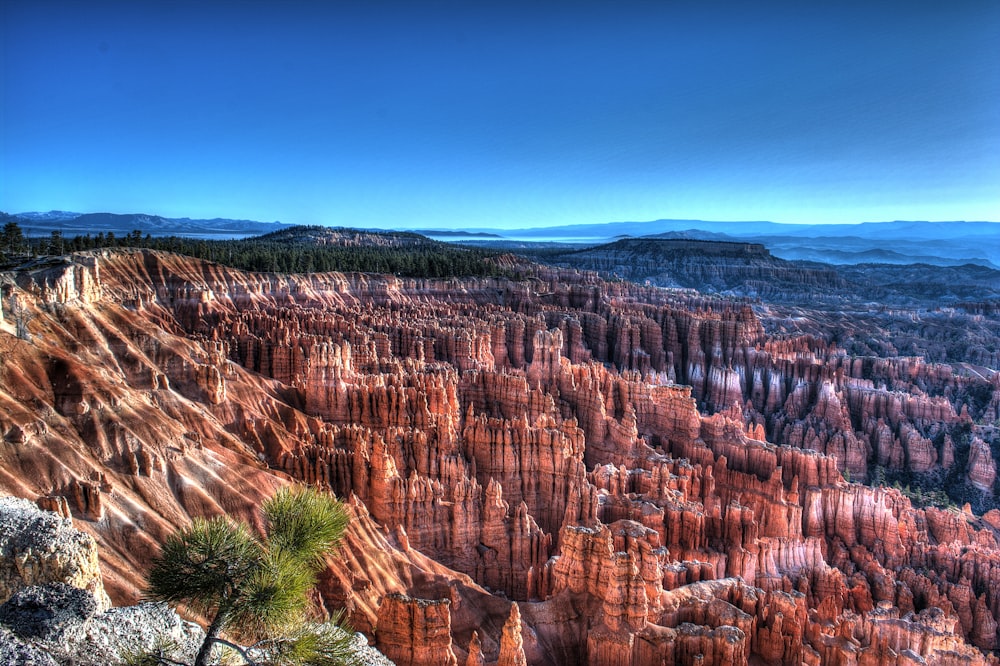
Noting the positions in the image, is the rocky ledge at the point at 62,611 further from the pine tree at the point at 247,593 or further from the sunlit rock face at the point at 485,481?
the sunlit rock face at the point at 485,481

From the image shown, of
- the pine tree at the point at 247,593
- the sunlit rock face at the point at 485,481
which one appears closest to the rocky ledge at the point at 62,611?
the pine tree at the point at 247,593

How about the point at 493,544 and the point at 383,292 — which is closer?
the point at 493,544

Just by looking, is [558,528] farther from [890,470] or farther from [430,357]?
[890,470]

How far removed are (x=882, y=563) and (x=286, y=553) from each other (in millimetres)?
29739

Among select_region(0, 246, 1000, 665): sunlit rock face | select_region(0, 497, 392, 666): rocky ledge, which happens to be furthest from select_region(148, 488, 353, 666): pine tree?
→ select_region(0, 246, 1000, 665): sunlit rock face

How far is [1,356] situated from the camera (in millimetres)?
16719

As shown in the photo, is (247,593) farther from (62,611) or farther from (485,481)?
(485,481)

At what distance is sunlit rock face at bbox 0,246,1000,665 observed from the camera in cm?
1644

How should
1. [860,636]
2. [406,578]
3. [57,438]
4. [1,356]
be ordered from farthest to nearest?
[860,636]
[406,578]
[1,356]
[57,438]

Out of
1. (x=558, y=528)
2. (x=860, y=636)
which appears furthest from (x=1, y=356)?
(x=860, y=636)

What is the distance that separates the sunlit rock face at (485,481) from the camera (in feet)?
53.9

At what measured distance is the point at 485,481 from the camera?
2816cm

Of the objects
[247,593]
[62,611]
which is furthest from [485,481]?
[62,611]

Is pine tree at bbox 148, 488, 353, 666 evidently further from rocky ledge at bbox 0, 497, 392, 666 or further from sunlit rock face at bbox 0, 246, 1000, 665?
sunlit rock face at bbox 0, 246, 1000, 665
